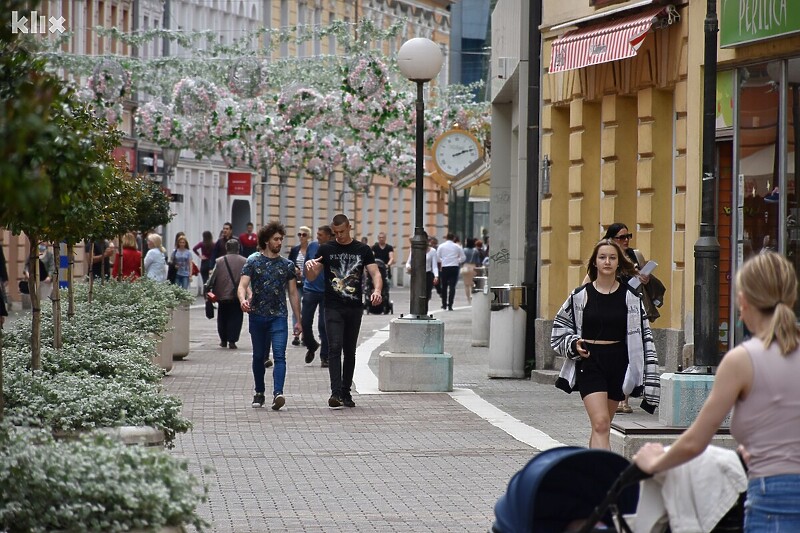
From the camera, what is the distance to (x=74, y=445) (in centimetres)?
721

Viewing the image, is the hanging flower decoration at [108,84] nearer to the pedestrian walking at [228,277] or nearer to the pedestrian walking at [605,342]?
the pedestrian walking at [228,277]

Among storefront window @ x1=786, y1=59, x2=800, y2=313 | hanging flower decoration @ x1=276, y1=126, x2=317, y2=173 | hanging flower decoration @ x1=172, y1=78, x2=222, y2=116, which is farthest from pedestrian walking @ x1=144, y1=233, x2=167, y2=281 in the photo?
hanging flower decoration @ x1=276, y1=126, x2=317, y2=173

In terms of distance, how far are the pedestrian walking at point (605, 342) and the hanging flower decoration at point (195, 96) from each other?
36.0m

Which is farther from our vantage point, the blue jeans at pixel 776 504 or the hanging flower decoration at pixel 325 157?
the hanging flower decoration at pixel 325 157

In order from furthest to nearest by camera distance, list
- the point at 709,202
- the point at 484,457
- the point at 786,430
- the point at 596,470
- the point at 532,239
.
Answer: the point at 532,239, the point at 484,457, the point at 709,202, the point at 596,470, the point at 786,430

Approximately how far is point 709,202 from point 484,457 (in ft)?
8.14

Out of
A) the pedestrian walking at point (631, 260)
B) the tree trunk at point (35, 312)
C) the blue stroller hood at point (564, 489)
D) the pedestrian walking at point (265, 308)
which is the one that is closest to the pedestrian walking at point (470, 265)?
the pedestrian walking at point (631, 260)

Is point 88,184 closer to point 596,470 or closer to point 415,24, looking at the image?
point 596,470

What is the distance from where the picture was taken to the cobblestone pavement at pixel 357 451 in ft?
32.4

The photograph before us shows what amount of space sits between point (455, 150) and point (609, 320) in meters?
21.0

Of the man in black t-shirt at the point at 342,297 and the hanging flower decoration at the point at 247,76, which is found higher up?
the hanging flower decoration at the point at 247,76

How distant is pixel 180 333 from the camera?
2378cm

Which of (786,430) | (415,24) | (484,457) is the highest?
(415,24)

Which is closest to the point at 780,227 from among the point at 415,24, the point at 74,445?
the point at 74,445
